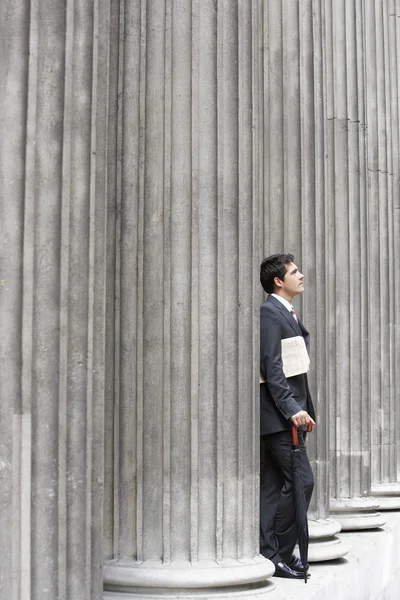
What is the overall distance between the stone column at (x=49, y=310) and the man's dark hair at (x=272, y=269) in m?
4.45

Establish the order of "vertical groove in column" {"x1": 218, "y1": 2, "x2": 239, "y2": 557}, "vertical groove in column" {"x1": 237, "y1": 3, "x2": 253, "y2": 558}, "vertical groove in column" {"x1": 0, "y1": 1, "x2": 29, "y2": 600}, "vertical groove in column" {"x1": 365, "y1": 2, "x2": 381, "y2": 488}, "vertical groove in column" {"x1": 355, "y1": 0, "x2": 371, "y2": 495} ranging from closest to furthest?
"vertical groove in column" {"x1": 0, "y1": 1, "x2": 29, "y2": 600}
"vertical groove in column" {"x1": 218, "y1": 2, "x2": 239, "y2": 557}
"vertical groove in column" {"x1": 237, "y1": 3, "x2": 253, "y2": 558}
"vertical groove in column" {"x1": 355, "y1": 0, "x2": 371, "y2": 495}
"vertical groove in column" {"x1": 365, "y1": 2, "x2": 381, "y2": 488}

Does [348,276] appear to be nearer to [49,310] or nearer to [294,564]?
[294,564]

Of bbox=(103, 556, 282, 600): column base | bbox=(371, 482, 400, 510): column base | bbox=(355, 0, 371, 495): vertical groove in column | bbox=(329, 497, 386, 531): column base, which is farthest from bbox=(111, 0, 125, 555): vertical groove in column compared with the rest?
bbox=(371, 482, 400, 510): column base

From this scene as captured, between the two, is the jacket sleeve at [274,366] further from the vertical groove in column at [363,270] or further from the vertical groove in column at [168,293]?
the vertical groove in column at [363,270]

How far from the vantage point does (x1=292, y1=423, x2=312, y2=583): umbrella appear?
425 inches

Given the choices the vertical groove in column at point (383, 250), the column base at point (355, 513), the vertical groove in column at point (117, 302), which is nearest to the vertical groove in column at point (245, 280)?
the vertical groove in column at point (117, 302)

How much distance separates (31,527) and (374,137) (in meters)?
14.1

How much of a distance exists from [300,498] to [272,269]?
2.20m

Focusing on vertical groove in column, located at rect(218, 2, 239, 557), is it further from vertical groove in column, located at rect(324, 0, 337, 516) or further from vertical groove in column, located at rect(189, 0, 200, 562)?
vertical groove in column, located at rect(324, 0, 337, 516)

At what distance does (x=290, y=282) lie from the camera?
Answer: 1147 cm

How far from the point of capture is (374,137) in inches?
777

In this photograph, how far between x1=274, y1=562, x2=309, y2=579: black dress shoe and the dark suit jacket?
1228mm

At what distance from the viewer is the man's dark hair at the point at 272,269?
1149 cm

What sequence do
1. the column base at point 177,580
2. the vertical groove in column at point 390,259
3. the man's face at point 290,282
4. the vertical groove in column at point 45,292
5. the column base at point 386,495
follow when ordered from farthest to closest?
the vertical groove in column at point 390,259
the column base at point 386,495
the man's face at point 290,282
the column base at point 177,580
the vertical groove in column at point 45,292
